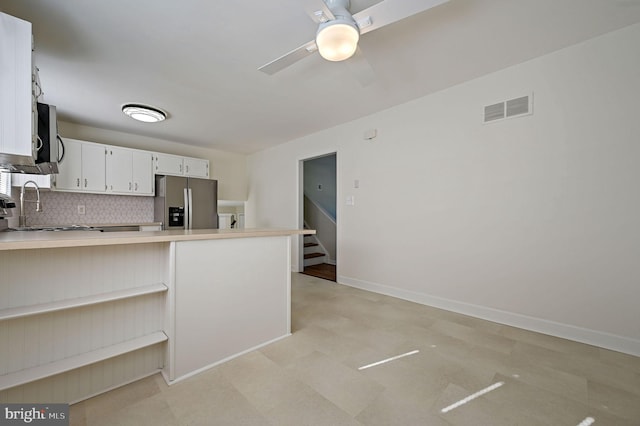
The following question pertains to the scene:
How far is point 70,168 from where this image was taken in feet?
11.7

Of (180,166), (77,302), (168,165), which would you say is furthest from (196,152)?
(77,302)

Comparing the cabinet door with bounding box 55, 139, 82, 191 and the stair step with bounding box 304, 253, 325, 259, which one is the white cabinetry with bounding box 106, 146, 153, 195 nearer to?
the cabinet door with bounding box 55, 139, 82, 191

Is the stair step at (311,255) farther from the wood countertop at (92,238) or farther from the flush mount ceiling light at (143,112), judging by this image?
the flush mount ceiling light at (143,112)

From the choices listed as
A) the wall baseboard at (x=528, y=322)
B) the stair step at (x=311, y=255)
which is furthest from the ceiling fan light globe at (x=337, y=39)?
the stair step at (x=311, y=255)

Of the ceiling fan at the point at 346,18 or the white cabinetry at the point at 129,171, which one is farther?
the white cabinetry at the point at 129,171

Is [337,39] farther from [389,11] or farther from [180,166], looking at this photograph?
[180,166]

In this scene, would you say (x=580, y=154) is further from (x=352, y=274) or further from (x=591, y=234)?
(x=352, y=274)

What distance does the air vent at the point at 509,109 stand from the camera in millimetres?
2387

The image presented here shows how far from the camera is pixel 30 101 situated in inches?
54.7

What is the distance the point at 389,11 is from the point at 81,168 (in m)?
4.44

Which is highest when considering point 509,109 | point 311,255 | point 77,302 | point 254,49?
point 254,49

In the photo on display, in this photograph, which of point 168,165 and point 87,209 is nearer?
point 87,209

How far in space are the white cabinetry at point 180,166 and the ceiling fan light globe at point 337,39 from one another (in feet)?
12.7

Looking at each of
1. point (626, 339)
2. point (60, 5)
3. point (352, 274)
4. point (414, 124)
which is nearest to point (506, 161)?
point (414, 124)
